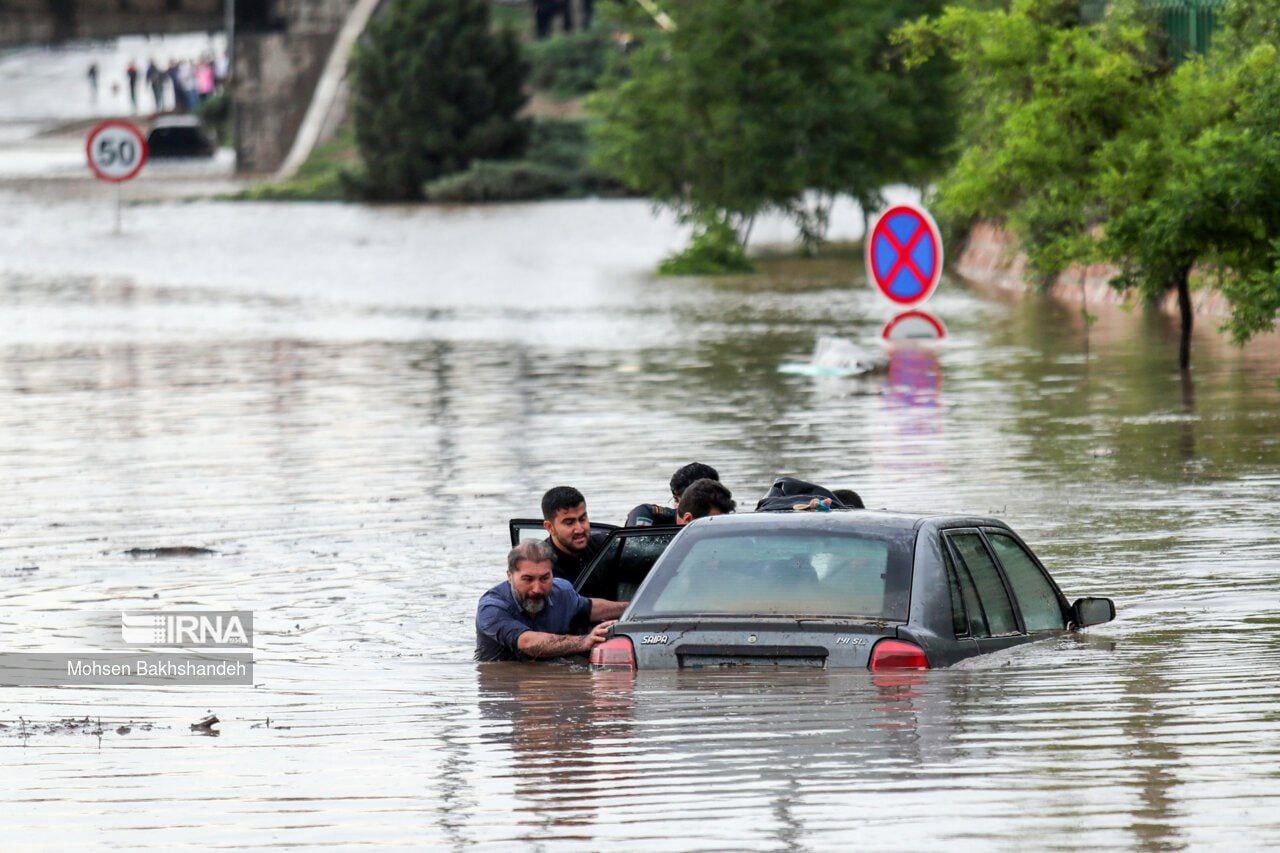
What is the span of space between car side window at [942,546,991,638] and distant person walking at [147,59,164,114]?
125984 millimetres

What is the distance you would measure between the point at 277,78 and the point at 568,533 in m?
110

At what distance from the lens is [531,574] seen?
437 inches

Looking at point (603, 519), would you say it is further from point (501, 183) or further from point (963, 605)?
point (501, 183)

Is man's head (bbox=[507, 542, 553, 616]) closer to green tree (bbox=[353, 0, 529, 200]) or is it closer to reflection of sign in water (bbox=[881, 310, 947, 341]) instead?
reflection of sign in water (bbox=[881, 310, 947, 341])

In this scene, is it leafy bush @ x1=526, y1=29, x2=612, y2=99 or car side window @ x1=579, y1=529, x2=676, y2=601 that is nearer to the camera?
car side window @ x1=579, y1=529, x2=676, y2=601

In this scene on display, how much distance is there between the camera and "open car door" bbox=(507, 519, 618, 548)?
12.4 metres

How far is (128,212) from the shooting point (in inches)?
3846

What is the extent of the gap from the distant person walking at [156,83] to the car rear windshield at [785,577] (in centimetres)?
12601

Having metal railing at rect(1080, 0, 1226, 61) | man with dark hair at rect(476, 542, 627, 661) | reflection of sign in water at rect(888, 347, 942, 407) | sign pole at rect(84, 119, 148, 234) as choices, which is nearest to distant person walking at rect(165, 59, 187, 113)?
sign pole at rect(84, 119, 148, 234)

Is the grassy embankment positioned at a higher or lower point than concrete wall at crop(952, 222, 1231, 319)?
higher

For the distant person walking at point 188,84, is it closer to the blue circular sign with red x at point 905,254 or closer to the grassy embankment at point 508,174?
the grassy embankment at point 508,174

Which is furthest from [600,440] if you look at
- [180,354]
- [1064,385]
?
[180,354]

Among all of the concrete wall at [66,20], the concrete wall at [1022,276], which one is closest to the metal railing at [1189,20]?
the concrete wall at [1022,276]

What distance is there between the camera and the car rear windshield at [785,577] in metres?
9.82
